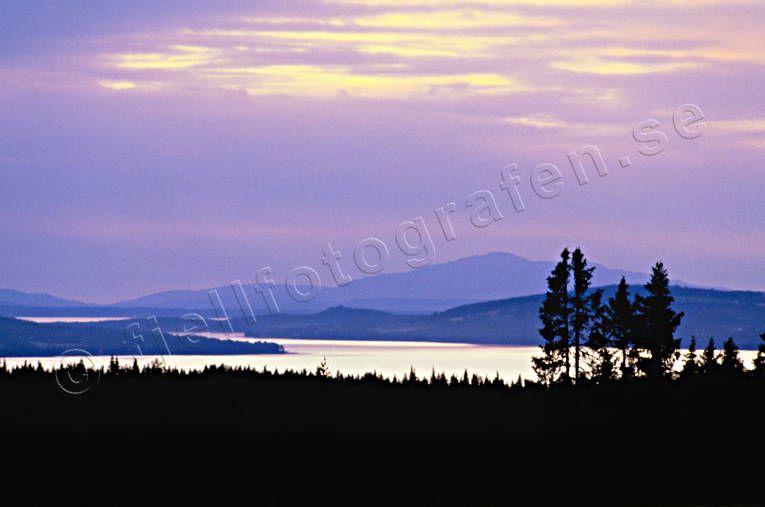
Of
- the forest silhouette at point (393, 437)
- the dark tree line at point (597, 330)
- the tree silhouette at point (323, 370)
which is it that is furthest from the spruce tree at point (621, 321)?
the forest silhouette at point (393, 437)

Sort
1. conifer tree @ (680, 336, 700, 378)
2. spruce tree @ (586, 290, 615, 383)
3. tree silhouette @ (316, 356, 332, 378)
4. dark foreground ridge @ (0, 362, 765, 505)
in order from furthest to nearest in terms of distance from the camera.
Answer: spruce tree @ (586, 290, 615, 383)
conifer tree @ (680, 336, 700, 378)
tree silhouette @ (316, 356, 332, 378)
dark foreground ridge @ (0, 362, 765, 505)

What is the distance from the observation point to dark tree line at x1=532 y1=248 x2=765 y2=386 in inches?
3570

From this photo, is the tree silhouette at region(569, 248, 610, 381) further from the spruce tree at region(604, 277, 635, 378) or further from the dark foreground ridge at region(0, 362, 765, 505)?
the dark foreground ridge at region(0, 362, 765, 505)

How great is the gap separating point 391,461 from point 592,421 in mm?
7883

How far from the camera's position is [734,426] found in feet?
119

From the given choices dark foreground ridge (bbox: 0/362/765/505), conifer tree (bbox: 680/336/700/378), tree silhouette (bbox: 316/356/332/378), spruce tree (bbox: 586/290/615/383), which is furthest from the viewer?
spruce tree (bbox: 586/290/615/383)

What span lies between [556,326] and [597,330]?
3.43 m

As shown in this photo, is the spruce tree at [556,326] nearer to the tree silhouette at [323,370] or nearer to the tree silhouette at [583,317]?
the tree silhouette at [583,317]

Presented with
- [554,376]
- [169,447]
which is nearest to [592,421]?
[169,447]

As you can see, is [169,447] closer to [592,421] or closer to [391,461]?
[391,461]

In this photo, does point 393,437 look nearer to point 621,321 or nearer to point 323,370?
point 323,370

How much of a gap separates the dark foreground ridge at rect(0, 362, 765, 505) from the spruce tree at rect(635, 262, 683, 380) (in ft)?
177

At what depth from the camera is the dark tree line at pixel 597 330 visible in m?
90.7

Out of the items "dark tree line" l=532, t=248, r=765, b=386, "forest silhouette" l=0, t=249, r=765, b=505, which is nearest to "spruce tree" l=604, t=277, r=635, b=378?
"dark tree line" l=532, t=248, r=765, b=386
